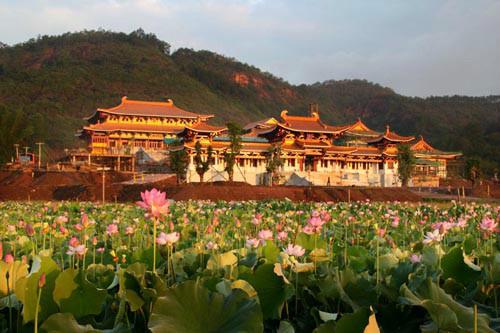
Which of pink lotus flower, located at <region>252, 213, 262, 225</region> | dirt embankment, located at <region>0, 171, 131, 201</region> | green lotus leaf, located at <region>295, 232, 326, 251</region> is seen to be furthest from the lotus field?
dirt embankment, located at <region>0, 171, 131, 201</region>

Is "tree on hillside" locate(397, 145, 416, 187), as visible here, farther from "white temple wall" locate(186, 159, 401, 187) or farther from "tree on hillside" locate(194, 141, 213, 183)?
"tree on hillside" locate(194, 141, 213, 183)

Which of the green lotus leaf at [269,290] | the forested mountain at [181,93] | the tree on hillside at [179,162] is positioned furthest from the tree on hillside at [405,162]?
the green lotus leaf at [269,290]

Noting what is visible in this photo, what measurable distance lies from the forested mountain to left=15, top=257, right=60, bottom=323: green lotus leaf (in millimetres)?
42279

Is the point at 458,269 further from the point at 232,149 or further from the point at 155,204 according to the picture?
the point at 232,149

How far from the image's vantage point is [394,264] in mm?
2621

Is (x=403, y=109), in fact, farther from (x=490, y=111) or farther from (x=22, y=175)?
(x=22, y=175)

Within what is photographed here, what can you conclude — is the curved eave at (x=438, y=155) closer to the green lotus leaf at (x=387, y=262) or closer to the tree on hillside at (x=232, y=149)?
the tree on hillside at (x=232, y=149)

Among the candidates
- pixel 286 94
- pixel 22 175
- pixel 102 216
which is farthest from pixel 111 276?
pixel 286 94

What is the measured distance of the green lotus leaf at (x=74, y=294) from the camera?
173 cm

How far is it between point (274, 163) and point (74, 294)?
29.2 meters

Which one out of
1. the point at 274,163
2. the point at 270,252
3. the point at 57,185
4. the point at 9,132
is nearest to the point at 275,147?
the point at 274,163

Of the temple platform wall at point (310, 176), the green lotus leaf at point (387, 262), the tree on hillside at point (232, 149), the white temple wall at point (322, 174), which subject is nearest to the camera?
the green lotus leaf at point (387, 262)

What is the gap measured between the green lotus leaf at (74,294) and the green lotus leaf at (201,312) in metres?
0.51

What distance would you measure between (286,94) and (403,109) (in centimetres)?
2456
